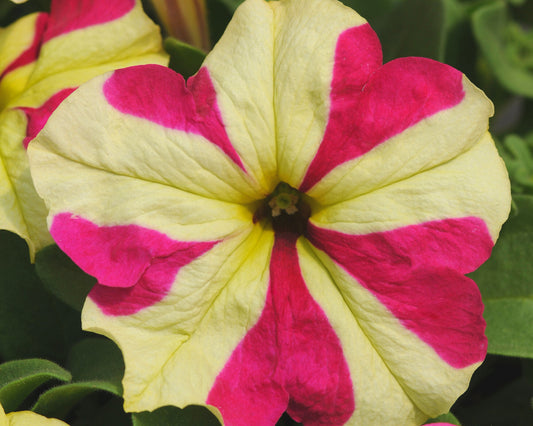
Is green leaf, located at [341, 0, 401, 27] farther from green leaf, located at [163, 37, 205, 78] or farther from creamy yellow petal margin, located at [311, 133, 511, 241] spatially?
creamy yellow petal margin, located at [311, 133, 511, 241]

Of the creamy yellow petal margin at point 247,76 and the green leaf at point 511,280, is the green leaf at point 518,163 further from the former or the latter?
the creamy yellow petal margin at point 247,76

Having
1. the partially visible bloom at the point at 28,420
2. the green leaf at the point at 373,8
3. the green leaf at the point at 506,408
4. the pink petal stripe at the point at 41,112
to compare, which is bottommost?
the green leaf at the point at 506,408

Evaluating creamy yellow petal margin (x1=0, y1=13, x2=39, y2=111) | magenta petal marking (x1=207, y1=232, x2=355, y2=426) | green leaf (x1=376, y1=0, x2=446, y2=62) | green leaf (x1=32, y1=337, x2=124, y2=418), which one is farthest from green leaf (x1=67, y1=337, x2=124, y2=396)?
green leaf (x1=376, y1=0, x2=446, y2=62)

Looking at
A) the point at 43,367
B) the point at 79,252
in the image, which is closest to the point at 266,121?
the point at 79,252

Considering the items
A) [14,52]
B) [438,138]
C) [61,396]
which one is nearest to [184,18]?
[14,52]

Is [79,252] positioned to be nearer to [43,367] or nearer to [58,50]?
[43,367]

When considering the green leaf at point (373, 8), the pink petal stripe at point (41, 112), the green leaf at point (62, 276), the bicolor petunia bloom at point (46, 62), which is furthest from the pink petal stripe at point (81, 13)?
the green leaf at point (373, 8)
